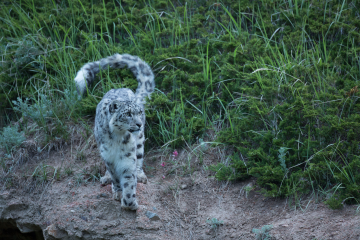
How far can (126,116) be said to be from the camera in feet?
14.0

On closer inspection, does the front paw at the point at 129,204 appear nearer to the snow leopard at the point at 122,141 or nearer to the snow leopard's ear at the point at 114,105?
Answer: the snow leopard at the point at 122,141

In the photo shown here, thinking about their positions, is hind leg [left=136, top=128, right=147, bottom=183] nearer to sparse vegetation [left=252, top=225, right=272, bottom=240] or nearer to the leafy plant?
sparse vegetation [left=252, top=225, right=272, bottom=240]

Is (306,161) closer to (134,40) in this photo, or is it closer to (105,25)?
(134,40)

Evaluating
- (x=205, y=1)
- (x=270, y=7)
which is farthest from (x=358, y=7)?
(x=205, y=1)

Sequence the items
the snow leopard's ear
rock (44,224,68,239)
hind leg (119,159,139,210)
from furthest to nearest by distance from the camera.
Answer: rock (44,224,68,239) → hind leg (119,159,139,210) → the snow leopard's ear

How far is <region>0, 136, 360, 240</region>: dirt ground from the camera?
4328 mm

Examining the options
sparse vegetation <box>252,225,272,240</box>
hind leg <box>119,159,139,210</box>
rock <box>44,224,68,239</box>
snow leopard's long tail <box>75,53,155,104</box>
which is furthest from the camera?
snow leopard's long tail <box>75,53,155,104</box>

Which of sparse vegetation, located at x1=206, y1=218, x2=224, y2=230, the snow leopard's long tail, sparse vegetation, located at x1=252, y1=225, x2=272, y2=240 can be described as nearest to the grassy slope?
the snow leopard's long tail

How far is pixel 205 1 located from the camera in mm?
7387

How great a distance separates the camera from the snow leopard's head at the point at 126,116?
4.27m

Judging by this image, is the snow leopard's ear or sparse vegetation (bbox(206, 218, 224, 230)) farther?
sparse vegetation (bbox(206, 218, 224, 230))

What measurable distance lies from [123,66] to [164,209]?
2549 mm

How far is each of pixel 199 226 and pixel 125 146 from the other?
129cm

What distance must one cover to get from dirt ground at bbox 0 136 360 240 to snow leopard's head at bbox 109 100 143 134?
1032 mm
